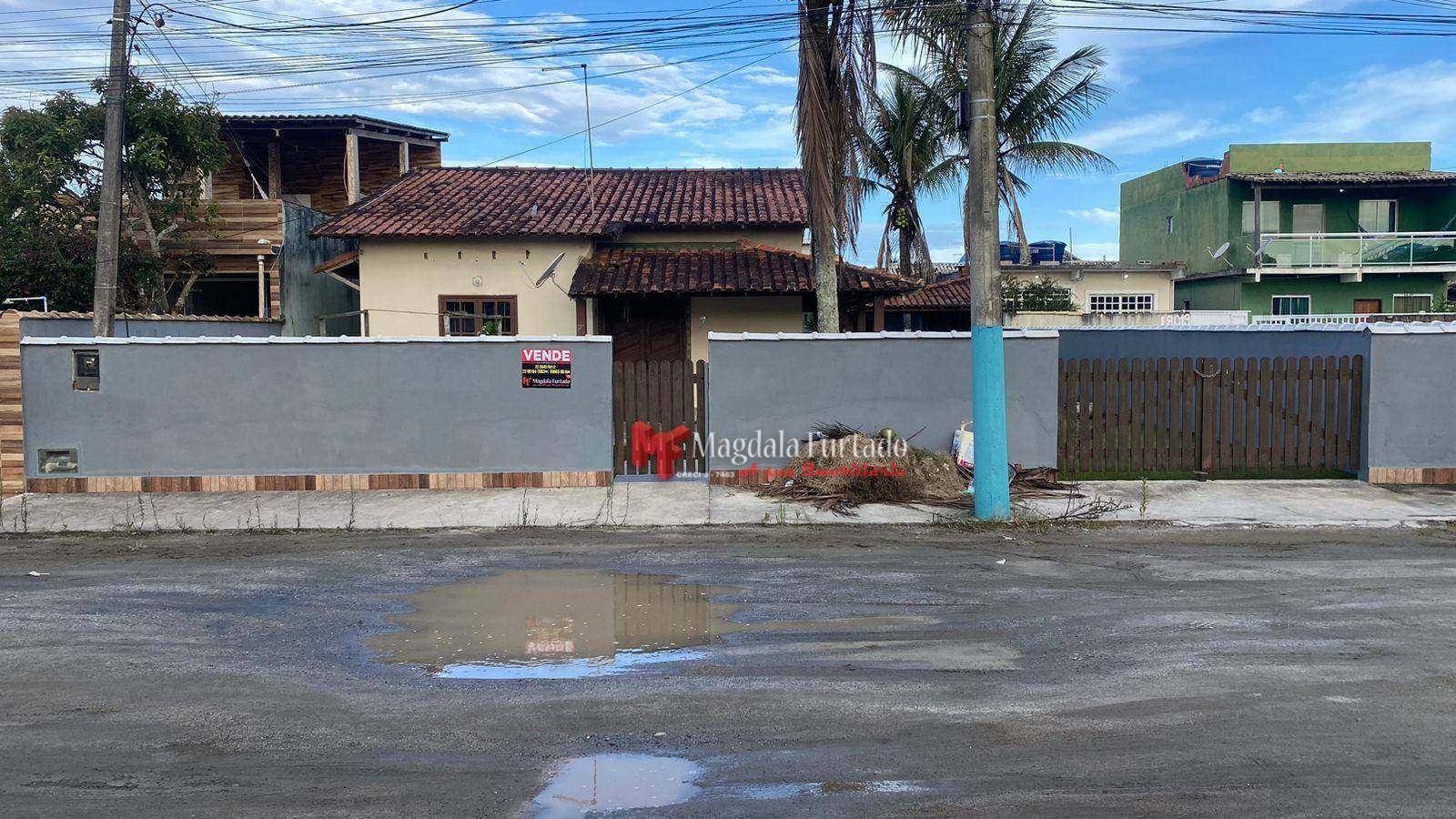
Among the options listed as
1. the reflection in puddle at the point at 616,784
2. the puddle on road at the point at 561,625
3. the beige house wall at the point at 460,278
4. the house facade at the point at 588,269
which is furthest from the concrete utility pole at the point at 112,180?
the reflection in puddle at the point at 616,784

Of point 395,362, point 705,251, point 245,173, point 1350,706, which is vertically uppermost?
point 245,173

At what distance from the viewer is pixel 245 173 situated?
27391 mm

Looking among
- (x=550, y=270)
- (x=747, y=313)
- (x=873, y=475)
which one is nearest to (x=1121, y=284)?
(x=747, y=313)

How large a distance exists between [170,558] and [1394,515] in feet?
42.4

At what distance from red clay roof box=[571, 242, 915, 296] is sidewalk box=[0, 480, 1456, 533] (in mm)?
5603

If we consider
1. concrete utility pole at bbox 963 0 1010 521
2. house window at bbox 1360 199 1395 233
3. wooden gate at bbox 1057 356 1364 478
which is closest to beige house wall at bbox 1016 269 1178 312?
house window at bbox 1360 199 1395 233

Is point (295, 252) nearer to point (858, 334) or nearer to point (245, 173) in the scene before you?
point (245, 173)

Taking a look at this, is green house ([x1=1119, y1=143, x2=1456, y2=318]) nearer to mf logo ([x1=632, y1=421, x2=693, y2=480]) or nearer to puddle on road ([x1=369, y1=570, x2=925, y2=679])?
mf logo ([x1=632, y1=421, x2=693, y2=480])

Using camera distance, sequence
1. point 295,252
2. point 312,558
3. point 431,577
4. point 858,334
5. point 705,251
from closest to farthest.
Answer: point 431,577 → point 312,558 → point 858,334 → point 705,251 → point 295,252

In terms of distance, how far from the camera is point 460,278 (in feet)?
67.3

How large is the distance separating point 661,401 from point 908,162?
18666 millimetres

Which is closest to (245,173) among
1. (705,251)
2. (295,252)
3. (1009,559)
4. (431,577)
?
(295,252)

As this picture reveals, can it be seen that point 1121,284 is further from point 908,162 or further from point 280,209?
point 280,209

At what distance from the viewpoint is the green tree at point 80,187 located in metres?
20.4
